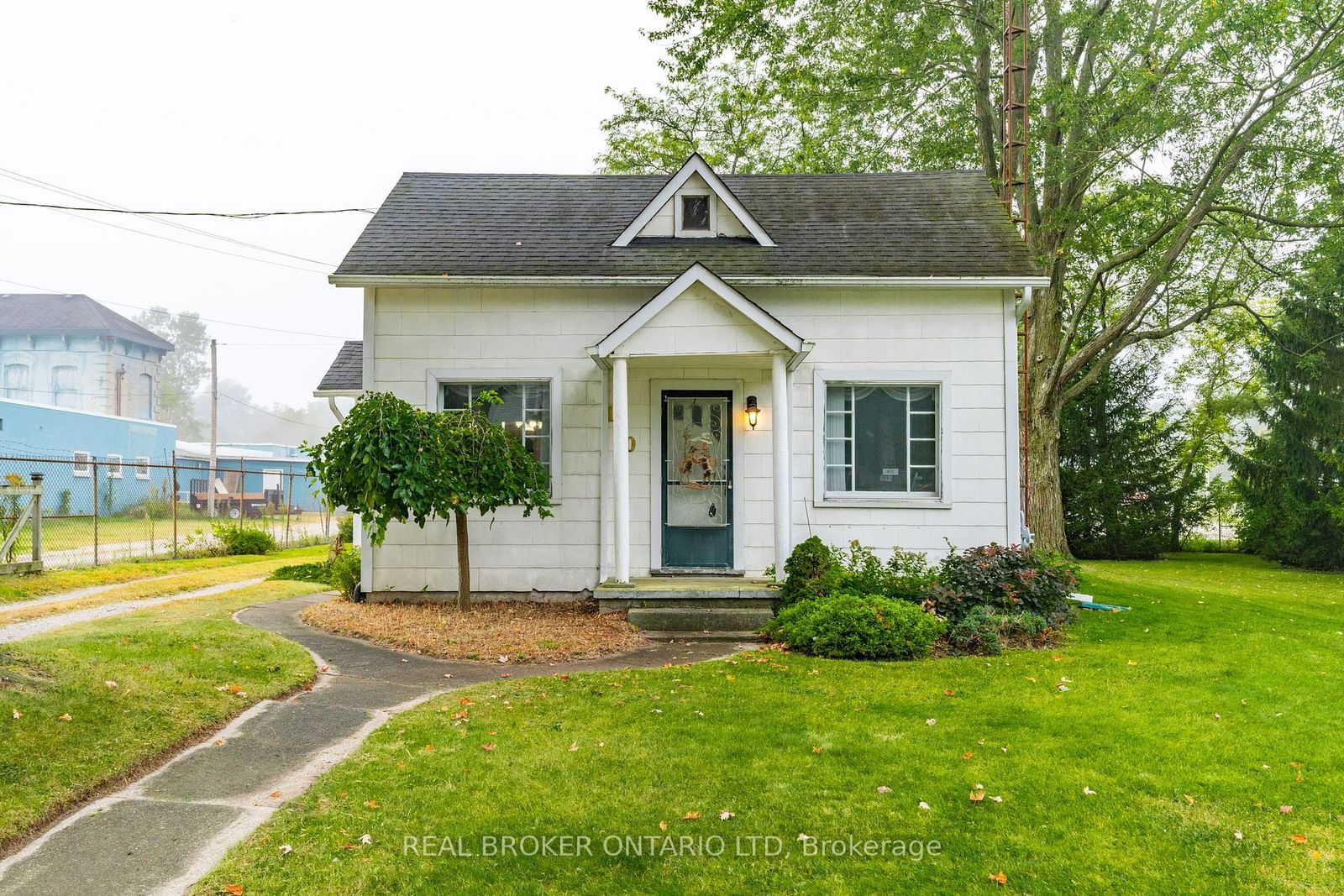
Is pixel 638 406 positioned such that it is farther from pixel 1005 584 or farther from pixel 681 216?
pixel 1005 584

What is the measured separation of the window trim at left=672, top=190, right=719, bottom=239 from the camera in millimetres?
10781

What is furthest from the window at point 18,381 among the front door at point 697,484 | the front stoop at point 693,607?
the front stoop at point 693,607

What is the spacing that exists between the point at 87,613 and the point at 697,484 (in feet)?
24.8

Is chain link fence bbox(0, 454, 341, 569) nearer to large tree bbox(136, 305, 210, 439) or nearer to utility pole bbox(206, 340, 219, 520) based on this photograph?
utility pole bbox(206, 340, 219, 520)

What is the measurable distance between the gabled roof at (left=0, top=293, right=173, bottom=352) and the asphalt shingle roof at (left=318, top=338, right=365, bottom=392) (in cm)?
3927

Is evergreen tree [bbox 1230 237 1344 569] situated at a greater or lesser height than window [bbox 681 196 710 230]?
lesser

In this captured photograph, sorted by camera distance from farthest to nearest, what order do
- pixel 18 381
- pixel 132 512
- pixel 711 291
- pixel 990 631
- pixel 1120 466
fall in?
1. pixel 18 381
2. pixel 132 512
3. pixel 1120 466
4. pixel 711 291
5. pixel 990 631

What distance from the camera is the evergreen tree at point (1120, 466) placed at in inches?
784

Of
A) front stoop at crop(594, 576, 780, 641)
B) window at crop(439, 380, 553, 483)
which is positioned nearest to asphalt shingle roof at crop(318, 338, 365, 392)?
window at crop(439, 380, 553, 483)

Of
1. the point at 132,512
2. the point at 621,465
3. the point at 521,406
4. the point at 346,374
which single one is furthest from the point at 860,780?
the point at 132,512

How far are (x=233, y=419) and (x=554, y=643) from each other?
4568 inches

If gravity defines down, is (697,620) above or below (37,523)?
below

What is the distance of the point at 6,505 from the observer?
12727mm

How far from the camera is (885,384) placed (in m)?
9.95
